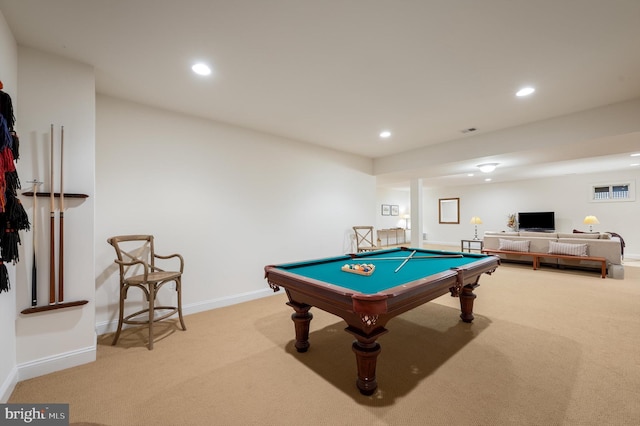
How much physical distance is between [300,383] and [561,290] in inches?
183

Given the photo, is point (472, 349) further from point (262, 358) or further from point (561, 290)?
point (561, 290)

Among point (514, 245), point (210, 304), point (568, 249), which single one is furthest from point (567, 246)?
point (210, 304)

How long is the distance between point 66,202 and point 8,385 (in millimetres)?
1336

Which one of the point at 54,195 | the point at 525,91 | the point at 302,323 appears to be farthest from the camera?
the point at 525,91

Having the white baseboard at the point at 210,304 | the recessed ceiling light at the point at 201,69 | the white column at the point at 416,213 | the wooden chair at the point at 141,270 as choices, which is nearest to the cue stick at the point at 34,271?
the wooden chair at the point at 141,270

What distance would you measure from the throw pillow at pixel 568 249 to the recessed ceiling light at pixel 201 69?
289 inches

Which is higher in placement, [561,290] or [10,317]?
[10,317]

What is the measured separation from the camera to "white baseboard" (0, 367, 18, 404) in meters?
1.74

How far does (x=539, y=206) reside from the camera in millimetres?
8680

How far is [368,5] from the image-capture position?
5.72 ft

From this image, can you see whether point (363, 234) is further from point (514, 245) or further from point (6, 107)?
point (6, 107)

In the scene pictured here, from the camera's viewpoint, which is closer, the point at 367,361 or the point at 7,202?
the point at 7,202

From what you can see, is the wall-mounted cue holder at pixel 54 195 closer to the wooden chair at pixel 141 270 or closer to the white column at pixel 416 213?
the wooden chair at pixel 141 270

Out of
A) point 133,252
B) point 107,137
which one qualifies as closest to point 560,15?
point 107,137
